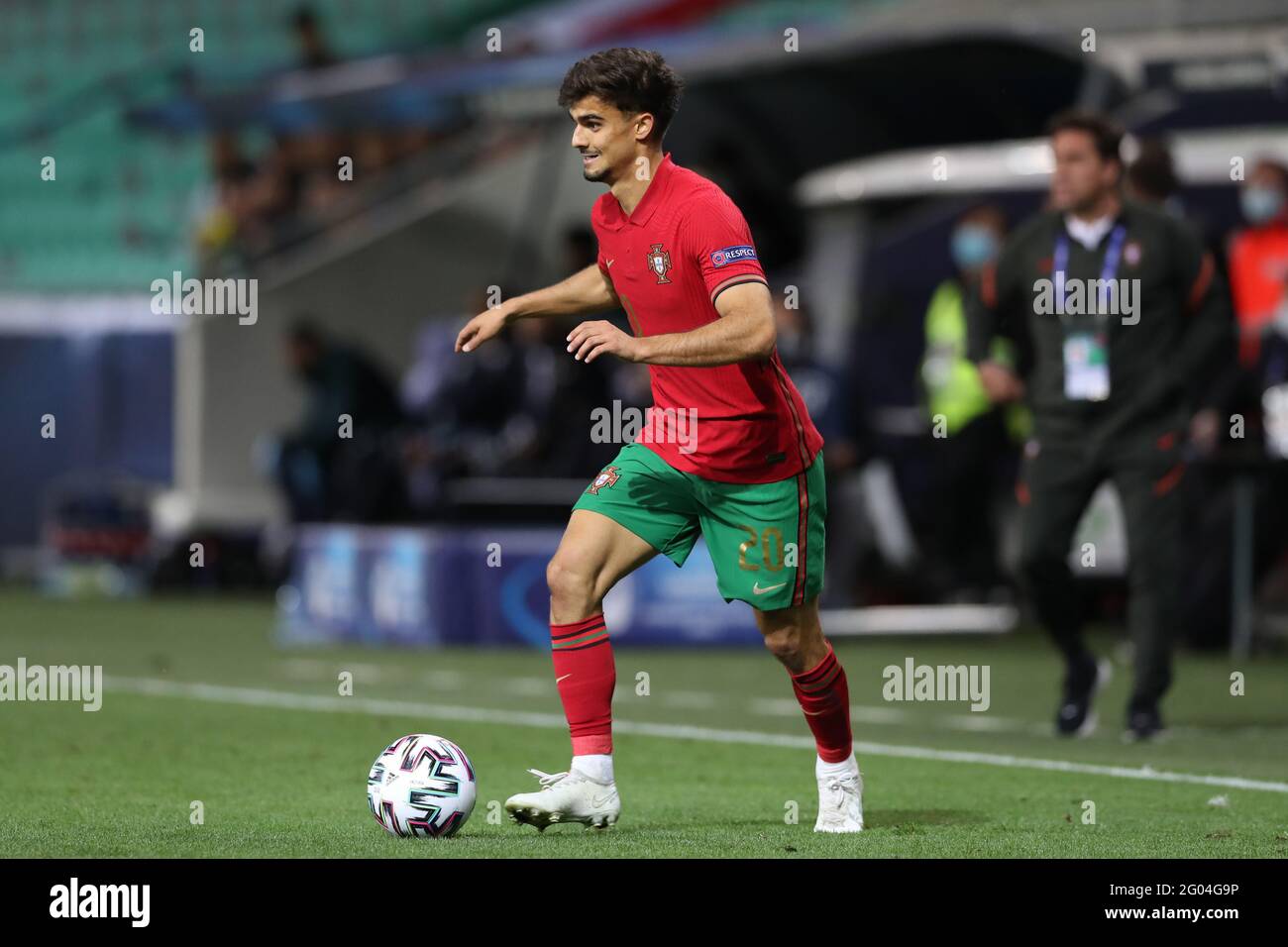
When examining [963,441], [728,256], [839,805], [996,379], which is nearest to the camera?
[728,256]

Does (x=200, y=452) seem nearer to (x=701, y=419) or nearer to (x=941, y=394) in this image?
(x=941, y=394)

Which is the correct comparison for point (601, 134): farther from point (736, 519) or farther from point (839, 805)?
point (839, 805)

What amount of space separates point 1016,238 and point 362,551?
19.5 ft

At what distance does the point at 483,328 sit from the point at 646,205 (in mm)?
566

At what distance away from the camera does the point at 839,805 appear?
671 cm

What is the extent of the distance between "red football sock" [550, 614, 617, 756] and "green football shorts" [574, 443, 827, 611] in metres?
0.32

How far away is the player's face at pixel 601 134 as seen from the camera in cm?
651

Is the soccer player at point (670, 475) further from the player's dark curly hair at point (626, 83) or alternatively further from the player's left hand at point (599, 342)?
the player's left hand at point (599, 342)

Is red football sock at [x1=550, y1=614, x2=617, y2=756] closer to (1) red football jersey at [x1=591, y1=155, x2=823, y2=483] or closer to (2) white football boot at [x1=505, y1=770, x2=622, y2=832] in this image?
(2) white football boot at [x1=505, y1=770, x2=622, y2=832]

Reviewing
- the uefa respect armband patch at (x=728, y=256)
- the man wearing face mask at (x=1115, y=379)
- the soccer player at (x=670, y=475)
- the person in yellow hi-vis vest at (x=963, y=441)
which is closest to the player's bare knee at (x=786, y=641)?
the soccer player at (x=670, y=475)

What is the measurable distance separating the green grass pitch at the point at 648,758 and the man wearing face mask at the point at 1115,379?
58 cm

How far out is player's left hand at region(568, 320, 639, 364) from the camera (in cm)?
603

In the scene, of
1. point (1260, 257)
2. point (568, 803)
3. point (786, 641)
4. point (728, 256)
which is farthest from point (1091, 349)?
point (1260, 257)

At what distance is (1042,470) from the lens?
9.25 meters
